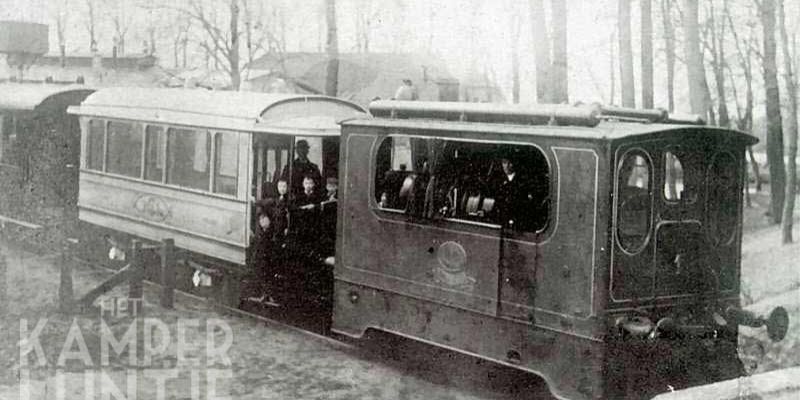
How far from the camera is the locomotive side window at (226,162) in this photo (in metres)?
10.3

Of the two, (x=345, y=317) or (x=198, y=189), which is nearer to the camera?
(x=345, y=317)

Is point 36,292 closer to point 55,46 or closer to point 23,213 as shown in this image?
point 23,213

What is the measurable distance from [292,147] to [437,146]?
8.87 feet

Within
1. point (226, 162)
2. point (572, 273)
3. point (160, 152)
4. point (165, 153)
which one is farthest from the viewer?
point (160, 152)

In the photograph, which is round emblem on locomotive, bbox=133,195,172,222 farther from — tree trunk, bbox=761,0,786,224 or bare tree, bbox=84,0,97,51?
bare tree, bbox=84,0,97,51

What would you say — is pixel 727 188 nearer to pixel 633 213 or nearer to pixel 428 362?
pixel 633 213

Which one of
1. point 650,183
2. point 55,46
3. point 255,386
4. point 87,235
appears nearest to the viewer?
point 650,183

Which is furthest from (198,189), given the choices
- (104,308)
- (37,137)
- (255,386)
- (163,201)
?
(37,137)

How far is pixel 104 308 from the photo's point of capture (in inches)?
414

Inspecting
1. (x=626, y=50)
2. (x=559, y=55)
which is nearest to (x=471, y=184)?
(x=559, y=55)

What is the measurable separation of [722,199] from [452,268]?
2.52 meters

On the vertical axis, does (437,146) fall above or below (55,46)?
below

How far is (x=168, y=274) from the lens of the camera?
10.2m

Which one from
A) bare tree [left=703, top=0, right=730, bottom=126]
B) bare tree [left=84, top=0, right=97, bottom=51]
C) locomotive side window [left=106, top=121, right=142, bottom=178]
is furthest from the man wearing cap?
bare tree [left=84, top=0, right=97, bottom=51]
